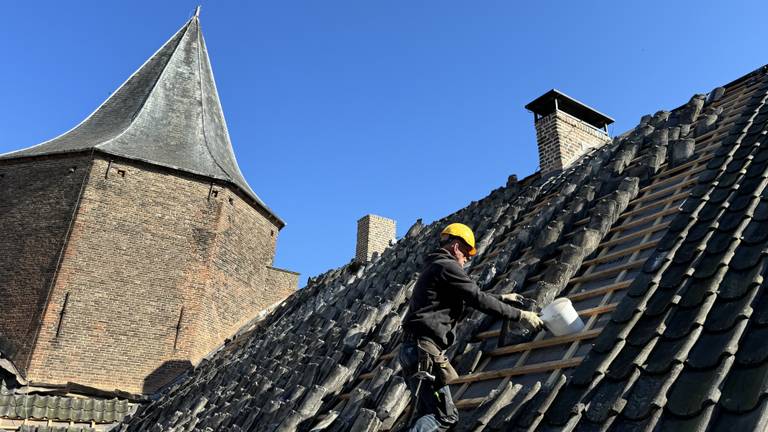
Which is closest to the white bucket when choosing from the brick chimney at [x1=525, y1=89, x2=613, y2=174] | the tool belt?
the tool belt

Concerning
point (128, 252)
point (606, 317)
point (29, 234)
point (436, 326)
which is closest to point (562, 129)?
point (606, 317)

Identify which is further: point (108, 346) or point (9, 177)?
point (9, 177)

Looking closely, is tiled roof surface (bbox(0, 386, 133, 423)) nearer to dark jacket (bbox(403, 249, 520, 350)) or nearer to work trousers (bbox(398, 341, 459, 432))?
work trousers (bbox(398, 341, 459, 432))

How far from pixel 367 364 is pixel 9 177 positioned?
1549cm

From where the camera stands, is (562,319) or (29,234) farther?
(29,234)

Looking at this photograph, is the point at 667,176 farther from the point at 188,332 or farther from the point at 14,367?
the point at 14,367

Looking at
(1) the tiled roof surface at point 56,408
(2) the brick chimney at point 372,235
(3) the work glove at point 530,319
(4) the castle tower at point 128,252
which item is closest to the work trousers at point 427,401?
(3) the work glove at point 530,319

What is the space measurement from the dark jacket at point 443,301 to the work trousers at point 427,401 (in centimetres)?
16

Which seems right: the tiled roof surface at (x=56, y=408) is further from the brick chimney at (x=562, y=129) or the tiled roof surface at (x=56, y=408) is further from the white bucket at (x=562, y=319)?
the white bucket at (x=562, y=319)

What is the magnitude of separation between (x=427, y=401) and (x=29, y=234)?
1556cm

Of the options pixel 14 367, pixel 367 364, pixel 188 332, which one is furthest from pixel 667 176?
pixel 14 367

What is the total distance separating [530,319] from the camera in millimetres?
4031

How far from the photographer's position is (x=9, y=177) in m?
17.2

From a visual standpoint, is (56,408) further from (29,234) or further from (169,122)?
(169,122)
